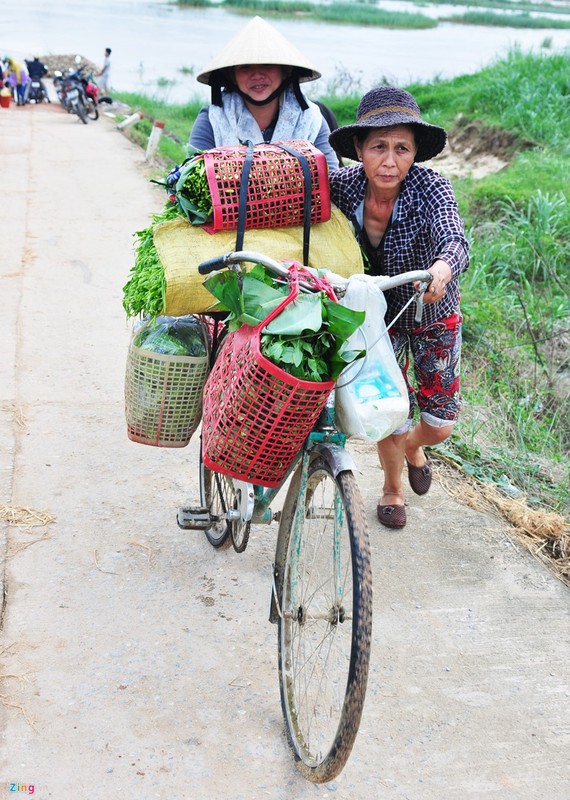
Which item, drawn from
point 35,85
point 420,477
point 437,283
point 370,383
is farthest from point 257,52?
point 35,85

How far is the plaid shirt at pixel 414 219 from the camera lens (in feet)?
9.09

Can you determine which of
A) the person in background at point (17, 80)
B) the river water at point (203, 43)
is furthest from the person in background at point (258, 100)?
the person in background at point (17, 80)

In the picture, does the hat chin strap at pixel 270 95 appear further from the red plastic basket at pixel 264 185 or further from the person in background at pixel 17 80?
the person in background at pixel 17 80

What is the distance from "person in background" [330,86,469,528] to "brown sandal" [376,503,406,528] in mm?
373

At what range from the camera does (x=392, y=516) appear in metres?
3.55

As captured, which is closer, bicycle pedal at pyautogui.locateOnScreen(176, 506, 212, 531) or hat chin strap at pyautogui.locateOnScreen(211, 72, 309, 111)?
bicycle pedal at pyautogui.locateOnScreen(176, 506, 212, 531)

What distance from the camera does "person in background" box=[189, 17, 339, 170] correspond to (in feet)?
10.7

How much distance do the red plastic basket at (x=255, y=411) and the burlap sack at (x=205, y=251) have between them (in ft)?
0.82

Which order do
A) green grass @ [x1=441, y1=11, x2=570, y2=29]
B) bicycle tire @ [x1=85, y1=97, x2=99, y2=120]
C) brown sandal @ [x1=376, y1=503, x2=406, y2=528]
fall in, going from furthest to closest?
green grass @ [x1=441, y1=11, x2=570, y2=29] < bicycle tire @ [x1=85, y1=97, x2=99, y2=120] < brown sandal @ [x1=376, y1=503, x2=406, y2=528]

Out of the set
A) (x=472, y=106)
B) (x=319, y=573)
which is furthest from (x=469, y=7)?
(x=319, y=573)

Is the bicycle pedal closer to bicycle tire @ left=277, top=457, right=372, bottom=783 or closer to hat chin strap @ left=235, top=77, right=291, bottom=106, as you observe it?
bicycle tire @ left=277, top=457, right=372, bottom=783

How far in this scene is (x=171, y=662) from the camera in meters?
2.70

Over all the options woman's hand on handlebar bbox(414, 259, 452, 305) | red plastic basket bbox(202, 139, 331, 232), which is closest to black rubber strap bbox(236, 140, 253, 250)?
red plastic basket bbox(202, 139, 331, 232)

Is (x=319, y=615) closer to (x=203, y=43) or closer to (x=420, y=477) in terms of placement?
(x=420, y=477)
